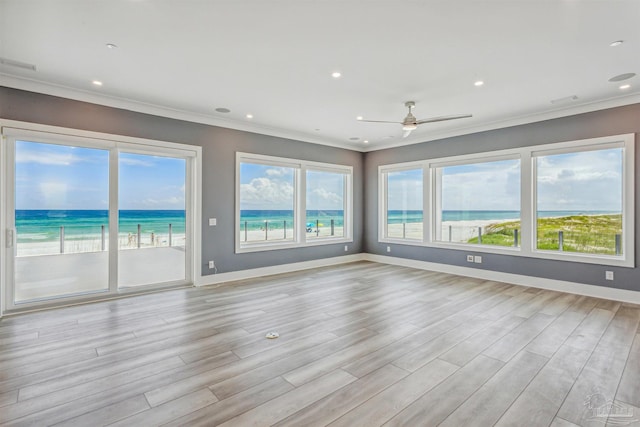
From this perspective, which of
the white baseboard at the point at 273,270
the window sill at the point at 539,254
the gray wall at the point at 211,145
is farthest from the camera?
the white baseboard at the point at 273,270

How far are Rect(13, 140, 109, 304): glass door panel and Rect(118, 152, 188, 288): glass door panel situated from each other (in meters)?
0.27

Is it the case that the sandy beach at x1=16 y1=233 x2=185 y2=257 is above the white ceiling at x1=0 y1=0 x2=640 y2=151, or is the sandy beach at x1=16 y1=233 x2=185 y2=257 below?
below

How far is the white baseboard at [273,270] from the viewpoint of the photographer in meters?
5.67

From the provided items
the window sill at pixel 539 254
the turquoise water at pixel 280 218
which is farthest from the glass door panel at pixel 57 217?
the window sill at pixel 539 254

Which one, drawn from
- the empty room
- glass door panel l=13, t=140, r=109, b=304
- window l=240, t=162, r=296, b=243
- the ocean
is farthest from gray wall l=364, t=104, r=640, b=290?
glass door panel l=13, t=140, r=109, b=304

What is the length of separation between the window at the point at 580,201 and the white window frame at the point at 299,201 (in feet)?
13.1

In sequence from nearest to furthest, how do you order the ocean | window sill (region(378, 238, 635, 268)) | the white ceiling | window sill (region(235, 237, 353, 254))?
1. the white ceiling
2. the ocean
3. window sill (region(378, 238, 635, 268))
4. window sill (region(235, 237, 353, 254))

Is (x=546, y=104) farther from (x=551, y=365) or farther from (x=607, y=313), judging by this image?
(x=551, y=365)

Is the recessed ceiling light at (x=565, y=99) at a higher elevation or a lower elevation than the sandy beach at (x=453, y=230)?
higher

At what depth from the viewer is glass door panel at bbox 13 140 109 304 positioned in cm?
421

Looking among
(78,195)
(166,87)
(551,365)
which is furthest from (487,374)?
(78,195)

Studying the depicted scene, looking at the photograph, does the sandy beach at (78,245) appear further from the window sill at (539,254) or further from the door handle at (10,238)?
the window sill at (539,254)

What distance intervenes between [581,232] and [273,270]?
18.0ft

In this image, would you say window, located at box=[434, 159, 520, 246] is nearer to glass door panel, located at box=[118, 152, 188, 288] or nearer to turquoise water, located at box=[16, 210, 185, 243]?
glass door panel, located at box=[118, 152, 188, 288]
